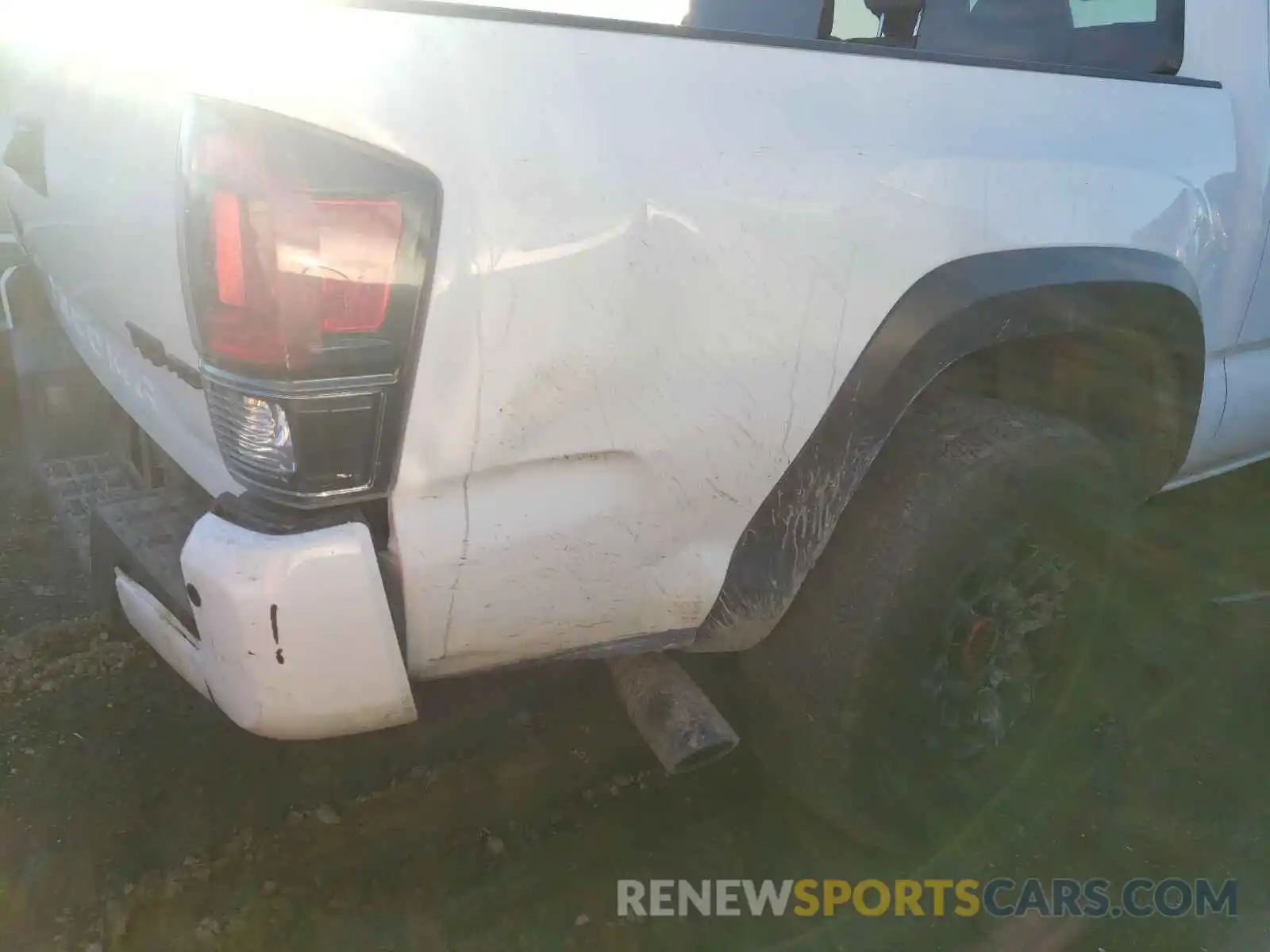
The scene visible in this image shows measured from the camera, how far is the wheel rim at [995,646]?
81.6 inches

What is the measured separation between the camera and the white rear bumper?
4.50 feet

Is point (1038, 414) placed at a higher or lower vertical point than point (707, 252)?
lower

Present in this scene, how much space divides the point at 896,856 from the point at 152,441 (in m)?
1.81

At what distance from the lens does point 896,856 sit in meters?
2.22

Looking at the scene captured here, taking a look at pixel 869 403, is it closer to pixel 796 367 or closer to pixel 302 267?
pixel 796 367

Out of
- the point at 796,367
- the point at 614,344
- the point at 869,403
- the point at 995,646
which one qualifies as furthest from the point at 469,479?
the point at 995,646

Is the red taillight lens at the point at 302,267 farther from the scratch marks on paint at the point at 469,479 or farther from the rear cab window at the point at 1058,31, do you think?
the rear cab window at the point at 1058,31

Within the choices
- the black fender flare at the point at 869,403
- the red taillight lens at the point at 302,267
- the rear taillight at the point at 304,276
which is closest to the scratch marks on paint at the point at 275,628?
the rear taillight at the point at 304,276

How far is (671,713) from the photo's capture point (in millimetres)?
1789

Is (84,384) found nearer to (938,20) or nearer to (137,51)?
(137,51)

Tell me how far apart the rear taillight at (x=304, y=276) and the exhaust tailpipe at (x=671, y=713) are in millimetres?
728

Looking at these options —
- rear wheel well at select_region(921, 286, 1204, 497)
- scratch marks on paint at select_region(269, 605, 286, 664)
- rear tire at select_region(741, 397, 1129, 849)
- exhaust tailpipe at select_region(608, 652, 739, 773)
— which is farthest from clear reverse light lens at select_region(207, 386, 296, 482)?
rear wheel well at select_region(921, 286, 1204, 497)

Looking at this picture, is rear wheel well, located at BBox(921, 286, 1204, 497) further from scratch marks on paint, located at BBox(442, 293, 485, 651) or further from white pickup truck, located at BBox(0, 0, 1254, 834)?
scratch marks on paint, located at BBox(442, 293, 485, 651)

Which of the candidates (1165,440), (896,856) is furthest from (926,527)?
(1165,440)
